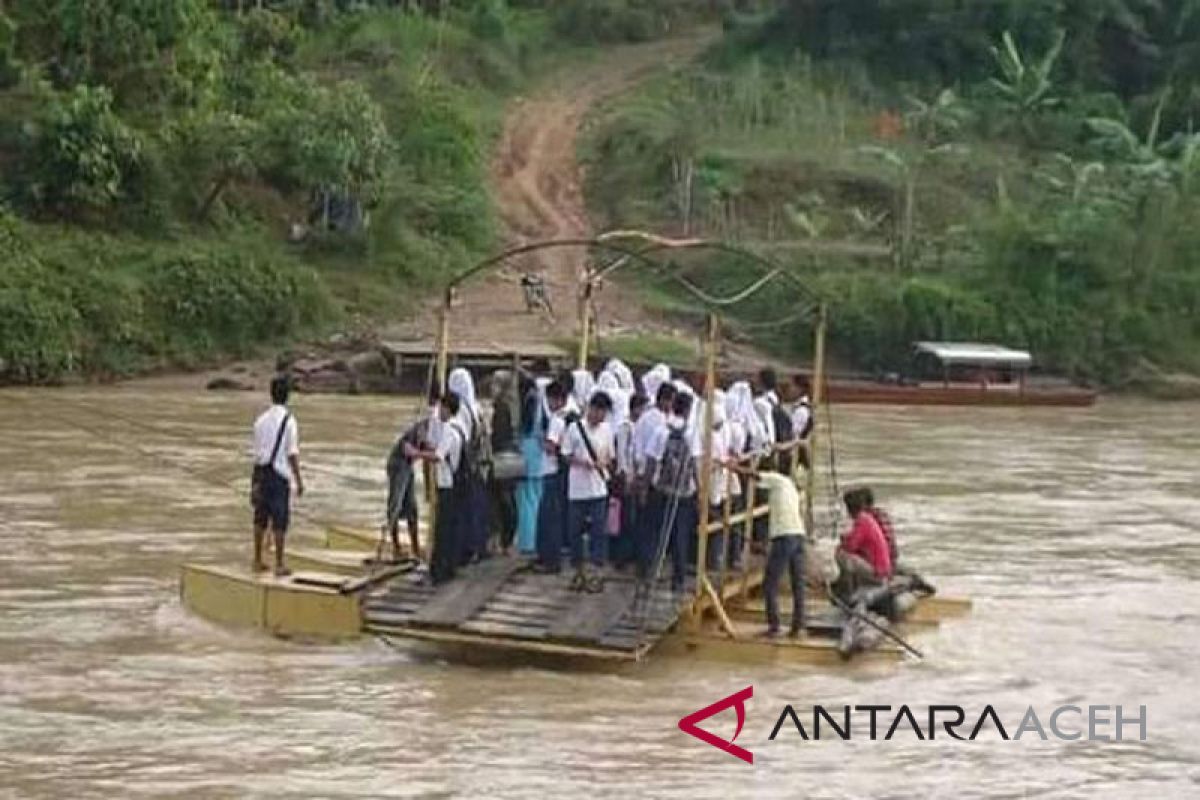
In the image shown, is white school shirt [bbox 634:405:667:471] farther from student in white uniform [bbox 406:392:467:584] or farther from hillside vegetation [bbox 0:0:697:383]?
hillside vegetation [bbox 0:0:697:383]

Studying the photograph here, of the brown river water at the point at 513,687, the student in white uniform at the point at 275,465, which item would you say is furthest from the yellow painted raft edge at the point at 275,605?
the student in white uniform at the point at 275,465

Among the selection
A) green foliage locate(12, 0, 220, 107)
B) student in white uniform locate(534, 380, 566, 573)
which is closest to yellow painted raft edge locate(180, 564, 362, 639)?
student in white uniform locate(534, 380, 566, 573)

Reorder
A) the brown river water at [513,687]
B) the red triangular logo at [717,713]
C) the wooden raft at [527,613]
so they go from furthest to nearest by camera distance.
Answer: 1. the wooden raft at [527,613]
2. the red triangular logo at [717,713]
3. the brown river water at [513,687]

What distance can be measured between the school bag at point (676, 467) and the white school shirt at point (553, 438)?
634 mm

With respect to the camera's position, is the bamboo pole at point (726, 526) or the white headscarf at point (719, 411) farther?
the white headscarf at point (719, 411)

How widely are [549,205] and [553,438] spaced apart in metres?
29.0

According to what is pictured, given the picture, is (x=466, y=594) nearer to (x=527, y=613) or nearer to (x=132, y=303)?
(x=527, y=613)

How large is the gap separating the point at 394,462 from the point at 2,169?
75.5 ft

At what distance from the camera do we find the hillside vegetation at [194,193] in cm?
3616

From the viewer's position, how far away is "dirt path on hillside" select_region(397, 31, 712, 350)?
3825 cm

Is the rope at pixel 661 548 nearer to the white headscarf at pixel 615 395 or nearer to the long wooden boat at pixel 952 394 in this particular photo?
the white headscarf at pixel 615 395

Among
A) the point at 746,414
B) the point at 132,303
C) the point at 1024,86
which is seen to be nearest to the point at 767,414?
the point at 746,414

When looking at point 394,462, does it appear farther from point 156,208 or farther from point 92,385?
point 156,208

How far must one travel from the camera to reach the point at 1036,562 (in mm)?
21234
